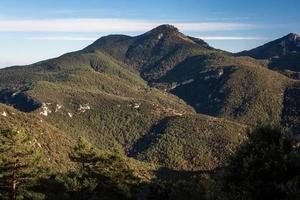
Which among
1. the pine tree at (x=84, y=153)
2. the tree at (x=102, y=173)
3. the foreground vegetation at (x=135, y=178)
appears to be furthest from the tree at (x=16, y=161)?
the tree at (x=102, y=173)

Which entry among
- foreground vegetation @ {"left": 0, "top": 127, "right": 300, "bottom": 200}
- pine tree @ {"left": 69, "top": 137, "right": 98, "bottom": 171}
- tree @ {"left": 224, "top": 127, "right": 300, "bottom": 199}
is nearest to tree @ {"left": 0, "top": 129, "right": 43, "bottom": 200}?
foreground vegetation @ {"left": 0, "top": 127, "right": 300, "bottom": 200}

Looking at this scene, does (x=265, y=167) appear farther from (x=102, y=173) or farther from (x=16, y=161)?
(x=102, y=173)

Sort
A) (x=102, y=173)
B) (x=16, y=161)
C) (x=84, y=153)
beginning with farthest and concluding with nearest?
(x=102, y=173) < (x=84, y=153) < (x=16, y=161)

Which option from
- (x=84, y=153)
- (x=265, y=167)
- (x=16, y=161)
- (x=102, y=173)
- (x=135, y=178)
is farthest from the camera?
(x=135, y=178)

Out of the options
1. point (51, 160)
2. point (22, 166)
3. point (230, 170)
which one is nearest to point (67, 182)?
point (22, 166)

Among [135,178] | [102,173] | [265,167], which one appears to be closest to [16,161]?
[102,173]

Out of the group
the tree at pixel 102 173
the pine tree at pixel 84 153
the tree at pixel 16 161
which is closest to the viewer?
the tree at pixel 16 161

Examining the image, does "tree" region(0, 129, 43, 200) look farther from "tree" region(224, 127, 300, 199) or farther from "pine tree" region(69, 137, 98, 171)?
"tree" region(224, 127, 300, 199)

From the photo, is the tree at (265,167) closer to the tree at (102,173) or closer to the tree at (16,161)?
the tree at (16,161)

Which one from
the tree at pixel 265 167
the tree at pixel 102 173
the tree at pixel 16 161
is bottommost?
the tree at pixel 102 173
